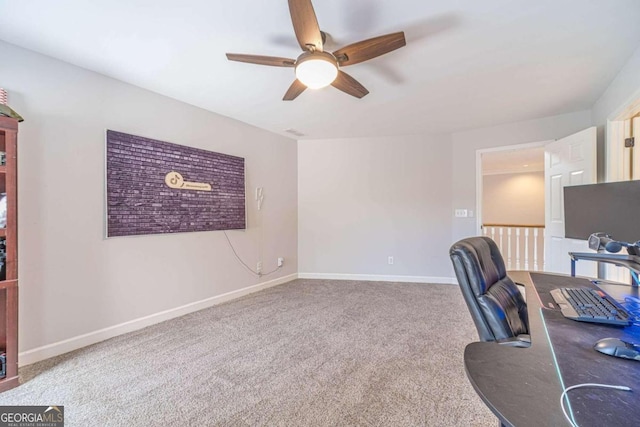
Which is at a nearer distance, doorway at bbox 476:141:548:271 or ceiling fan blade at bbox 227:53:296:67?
ceiling fan blade at bbox 227:53:296:67

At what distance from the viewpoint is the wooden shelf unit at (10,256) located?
1756 millimetres

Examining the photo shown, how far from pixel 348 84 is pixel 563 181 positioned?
8.87 ft

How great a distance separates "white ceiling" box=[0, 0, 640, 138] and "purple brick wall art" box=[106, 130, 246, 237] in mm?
599

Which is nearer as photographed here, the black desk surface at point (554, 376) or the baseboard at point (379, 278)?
the black desk surface at point (554, 376)

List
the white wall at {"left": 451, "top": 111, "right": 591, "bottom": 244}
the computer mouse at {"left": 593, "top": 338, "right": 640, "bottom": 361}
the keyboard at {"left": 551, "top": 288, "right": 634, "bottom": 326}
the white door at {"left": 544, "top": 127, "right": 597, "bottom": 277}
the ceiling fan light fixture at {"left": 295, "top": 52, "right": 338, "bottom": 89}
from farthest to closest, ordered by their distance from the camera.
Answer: the white wall at {"left": 451, "top": 111, "right": 591, "bottom": 244}, the white door at {"left": 544, "top": 127, "right": 597, "bottom": 277}, the ceiling fan light fixture at {"left": 295, "top": 52, "right": 338, "bottom": 89}, the keyboard at {"left": 551, "top": 288, "right": 634, "bottom": 326}, the computer mouse at {"left": 593, "top": 338, "right": 640, "bottom": 361}

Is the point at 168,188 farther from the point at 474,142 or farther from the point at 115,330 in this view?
the point at 474,142

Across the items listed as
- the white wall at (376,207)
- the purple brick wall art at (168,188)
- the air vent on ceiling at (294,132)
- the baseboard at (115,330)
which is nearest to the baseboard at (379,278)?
the white wall at (376,207)

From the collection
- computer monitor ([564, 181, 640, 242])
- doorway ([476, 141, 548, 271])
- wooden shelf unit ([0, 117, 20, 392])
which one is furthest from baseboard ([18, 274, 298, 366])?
doorway ([476, 141, 548, 271])

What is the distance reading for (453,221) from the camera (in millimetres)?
4277

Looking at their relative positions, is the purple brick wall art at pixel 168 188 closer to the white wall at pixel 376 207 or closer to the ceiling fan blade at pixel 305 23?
the white wall at pixel 376 207

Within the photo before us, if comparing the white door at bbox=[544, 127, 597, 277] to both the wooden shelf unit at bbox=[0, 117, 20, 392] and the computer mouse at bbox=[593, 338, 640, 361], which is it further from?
the wooden shelf unit at bbox=[0, 117, 20, 392]

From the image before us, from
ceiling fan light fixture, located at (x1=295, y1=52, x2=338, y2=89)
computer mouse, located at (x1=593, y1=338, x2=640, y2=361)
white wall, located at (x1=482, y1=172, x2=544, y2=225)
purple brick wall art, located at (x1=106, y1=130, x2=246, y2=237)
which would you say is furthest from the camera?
white wall, located at (x1=482, y1=172, x2=544, y2=225)

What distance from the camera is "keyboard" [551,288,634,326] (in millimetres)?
1026

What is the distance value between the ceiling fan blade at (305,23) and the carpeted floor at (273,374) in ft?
6.83
